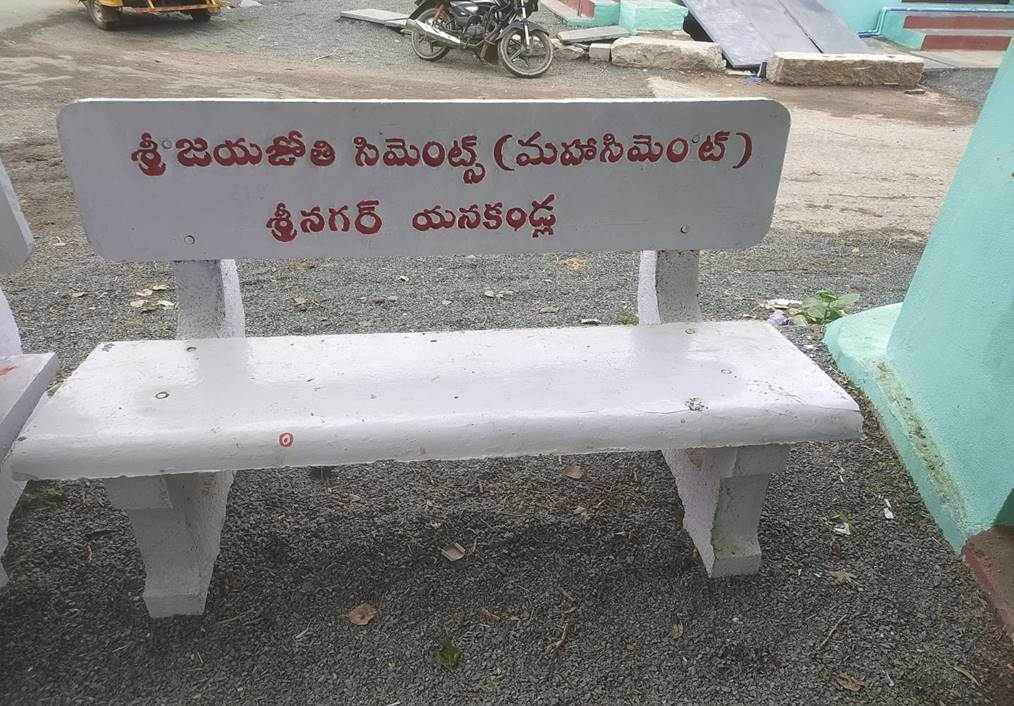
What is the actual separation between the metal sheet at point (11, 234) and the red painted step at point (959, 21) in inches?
578

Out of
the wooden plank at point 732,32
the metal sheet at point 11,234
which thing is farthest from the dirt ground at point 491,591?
the wooden plank at point 732,32

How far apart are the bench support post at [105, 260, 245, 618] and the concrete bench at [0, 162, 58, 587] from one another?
37 centimetres

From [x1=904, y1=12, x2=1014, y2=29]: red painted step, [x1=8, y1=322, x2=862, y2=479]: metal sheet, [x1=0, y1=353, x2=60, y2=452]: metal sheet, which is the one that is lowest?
[x1=904, y1=12, x2=1014, y2=29]: red painted step

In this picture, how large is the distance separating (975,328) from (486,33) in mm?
8663

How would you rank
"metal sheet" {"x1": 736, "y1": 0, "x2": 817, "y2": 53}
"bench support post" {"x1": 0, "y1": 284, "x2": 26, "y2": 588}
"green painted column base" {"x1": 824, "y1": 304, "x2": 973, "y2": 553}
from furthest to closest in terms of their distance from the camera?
"metal sheet" {"x1": 736, "y1": 0, "x2": 817, "y2": 53}
"green painted column base" {"x1": 824, "y1": 304, "x2": 973, "y2": 553}
"bench support post" {"x1": 0, "y1": 284, "x2": 26, "y2": 588}

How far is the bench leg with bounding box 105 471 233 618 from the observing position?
173 cm

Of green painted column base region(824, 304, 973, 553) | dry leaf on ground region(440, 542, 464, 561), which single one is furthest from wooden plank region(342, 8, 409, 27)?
dry leaf on ground region(440, 542, 464, 561)

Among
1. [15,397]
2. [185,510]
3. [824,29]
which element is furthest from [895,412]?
[824,29]

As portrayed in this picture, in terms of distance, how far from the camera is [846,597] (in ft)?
6.58

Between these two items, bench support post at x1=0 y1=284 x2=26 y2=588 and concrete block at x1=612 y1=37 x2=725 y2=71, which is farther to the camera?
concrete block at x1=612 y1=37 x2=725 y2=71

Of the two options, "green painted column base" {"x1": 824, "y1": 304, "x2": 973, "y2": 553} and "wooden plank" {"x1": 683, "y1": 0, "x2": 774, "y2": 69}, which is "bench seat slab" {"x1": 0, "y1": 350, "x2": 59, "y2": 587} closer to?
"green painted column base" {"x1": 824, "y1": 304, "x2": 973, "y2": 553}

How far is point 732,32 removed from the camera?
10.9 meters

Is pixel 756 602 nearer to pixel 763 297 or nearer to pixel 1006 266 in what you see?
pixel 1006 266

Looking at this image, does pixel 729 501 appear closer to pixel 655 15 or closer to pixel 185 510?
pixel 185 510
